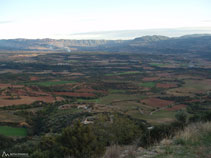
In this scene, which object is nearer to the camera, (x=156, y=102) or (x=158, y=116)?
(x=158, y=116)

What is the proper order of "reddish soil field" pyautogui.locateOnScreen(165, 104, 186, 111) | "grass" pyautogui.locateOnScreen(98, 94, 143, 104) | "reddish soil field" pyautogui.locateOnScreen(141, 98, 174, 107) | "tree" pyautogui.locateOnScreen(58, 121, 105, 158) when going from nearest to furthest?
"tree" pyautogui.locateOnScreen(58, 121, 105, 158)
"reddish soil field" pyautogui.locateOnScreen(165, 104, 186, 111)
"reddish soil field" pyautogui.locateOnScreen(141, 98, 174, 107)
"grass" pyautogui.locateOnScreen(98, 94, 143, 104)

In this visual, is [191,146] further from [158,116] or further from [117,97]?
[117,97]

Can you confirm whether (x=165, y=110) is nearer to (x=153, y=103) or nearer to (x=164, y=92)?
(x=153, y=103)

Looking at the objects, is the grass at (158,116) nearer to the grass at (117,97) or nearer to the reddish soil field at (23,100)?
the grass at (117,97)

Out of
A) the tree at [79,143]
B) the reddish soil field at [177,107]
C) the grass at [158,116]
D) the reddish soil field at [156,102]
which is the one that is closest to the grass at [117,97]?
the reddish soil field at [156,102]

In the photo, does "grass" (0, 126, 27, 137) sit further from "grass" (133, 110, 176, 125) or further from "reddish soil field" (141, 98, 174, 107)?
"reddish soil field" (141, 98, 174, 107)

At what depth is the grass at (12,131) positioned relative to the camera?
28441 mm

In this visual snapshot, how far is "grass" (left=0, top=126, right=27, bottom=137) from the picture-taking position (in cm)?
2844

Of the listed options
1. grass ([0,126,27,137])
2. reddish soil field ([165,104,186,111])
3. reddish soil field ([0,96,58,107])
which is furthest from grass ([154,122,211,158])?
reddish soil field ([0,96,58,107])

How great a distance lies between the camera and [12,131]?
97.0 feet

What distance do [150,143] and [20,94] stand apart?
4916cm

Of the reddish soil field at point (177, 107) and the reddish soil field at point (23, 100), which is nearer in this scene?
the reddish soil field at point (177, 107)

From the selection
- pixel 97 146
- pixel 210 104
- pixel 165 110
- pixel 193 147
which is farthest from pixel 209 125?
pixel 210 104

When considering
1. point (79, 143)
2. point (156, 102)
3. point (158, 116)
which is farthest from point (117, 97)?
point (79, 143)
